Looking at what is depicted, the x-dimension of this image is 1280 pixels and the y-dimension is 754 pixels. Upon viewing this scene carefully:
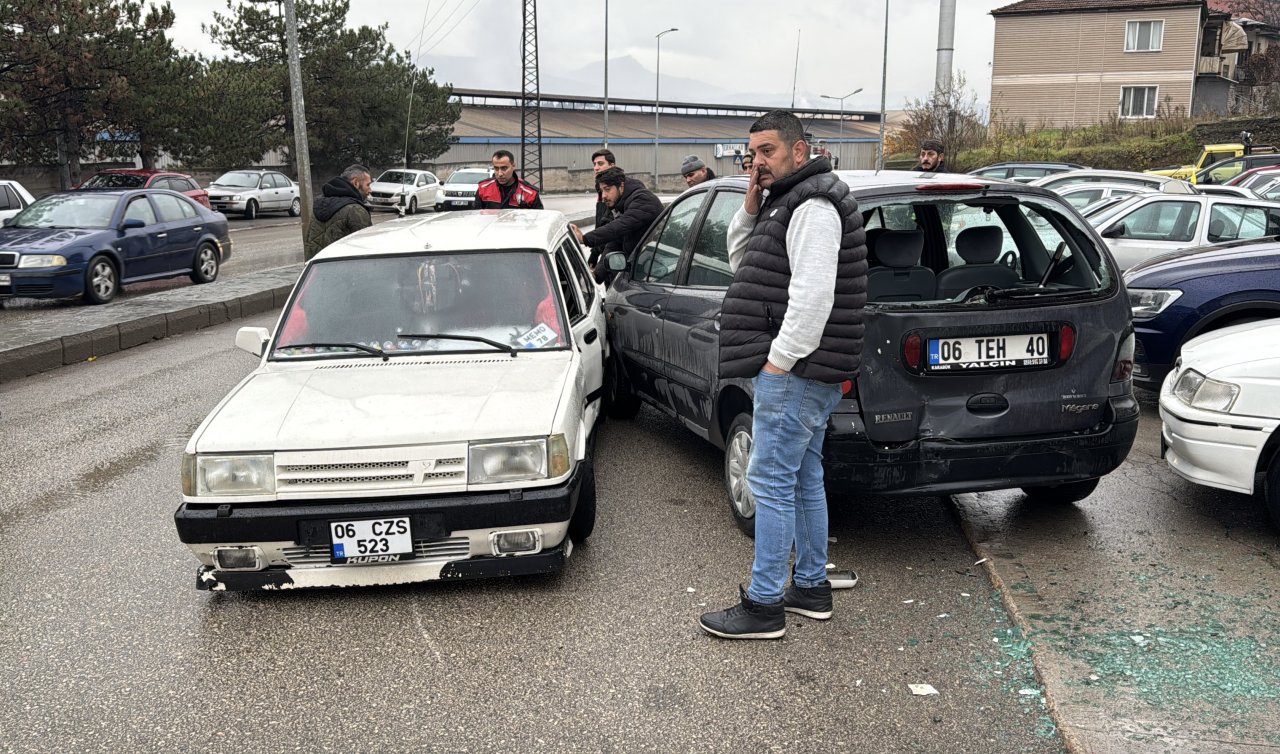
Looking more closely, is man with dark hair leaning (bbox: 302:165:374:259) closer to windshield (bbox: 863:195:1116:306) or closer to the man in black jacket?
the man in black jacket

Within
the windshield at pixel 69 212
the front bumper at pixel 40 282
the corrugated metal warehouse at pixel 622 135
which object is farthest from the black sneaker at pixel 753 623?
→ the corrugated metal warehouse at pixel 622 135

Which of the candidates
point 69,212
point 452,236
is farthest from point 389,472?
point 69,212

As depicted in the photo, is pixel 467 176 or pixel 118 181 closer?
pixel 118 181

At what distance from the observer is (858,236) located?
3721mm

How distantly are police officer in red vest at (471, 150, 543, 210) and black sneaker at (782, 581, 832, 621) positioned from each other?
21.4 feet

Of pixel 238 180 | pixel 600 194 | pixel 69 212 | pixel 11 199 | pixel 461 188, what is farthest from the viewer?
pixel 461 188

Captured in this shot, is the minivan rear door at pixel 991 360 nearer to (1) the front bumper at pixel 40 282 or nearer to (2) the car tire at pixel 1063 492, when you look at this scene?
(2) the car tire at pixel 1063 492

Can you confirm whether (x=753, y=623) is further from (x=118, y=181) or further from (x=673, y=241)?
(x=118, y=181)

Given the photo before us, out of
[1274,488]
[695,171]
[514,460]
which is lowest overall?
[1274,488]

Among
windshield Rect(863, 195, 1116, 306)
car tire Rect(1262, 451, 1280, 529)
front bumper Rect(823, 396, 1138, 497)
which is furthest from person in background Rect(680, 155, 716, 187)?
car tire Rect(1262, 451, 1280, 529)

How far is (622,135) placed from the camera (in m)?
70.2

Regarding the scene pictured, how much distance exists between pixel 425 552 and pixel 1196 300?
568 cm

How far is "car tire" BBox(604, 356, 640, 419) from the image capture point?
7.03 m

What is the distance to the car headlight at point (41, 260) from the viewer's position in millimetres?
12922
